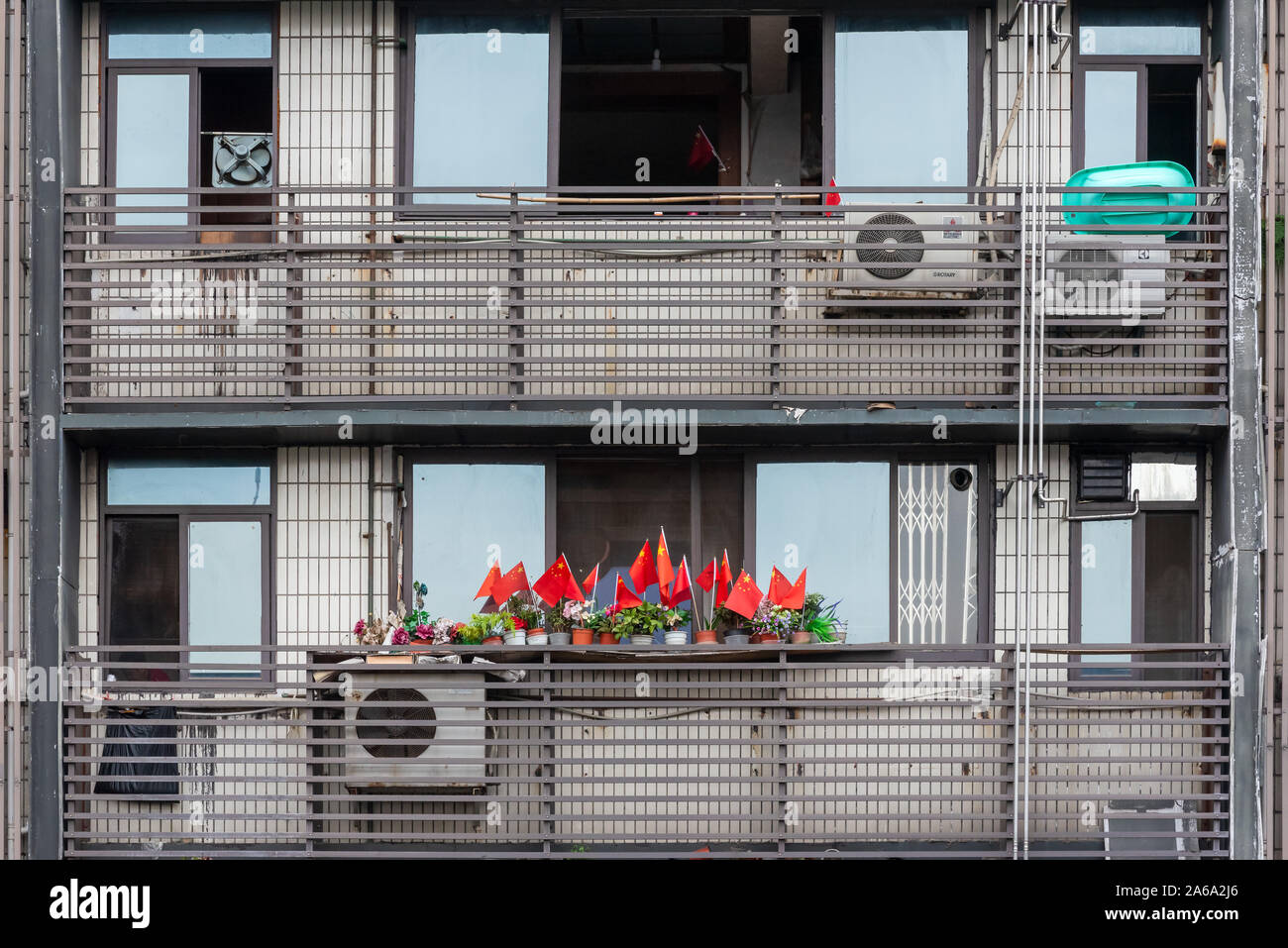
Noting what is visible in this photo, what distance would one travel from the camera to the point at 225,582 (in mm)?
12688

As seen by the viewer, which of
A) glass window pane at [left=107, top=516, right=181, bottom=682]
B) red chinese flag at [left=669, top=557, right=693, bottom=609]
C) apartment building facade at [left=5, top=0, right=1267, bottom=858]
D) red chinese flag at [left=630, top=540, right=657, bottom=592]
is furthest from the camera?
glass window pane at [left=107, top=516, right=181, bottom=682]

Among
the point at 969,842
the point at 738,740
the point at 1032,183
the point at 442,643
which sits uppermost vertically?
the point at 1032,183

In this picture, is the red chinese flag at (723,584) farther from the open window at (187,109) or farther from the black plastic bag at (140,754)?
the open window at (187,109)

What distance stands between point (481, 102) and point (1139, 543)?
21.3 feet

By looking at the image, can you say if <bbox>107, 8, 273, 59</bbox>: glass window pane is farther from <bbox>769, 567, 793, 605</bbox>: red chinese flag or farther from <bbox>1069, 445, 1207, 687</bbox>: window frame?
<bbox>1069, 445, 1207, 687</bbox>: window frame

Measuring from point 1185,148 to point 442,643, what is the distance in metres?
7.33

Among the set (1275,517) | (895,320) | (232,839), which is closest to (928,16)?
(895,320)

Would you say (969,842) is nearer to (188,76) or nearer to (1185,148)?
(1185,148)

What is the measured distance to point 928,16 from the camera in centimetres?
1290

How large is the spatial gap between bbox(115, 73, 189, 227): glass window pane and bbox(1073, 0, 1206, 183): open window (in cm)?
740

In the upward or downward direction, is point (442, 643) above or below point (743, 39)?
below

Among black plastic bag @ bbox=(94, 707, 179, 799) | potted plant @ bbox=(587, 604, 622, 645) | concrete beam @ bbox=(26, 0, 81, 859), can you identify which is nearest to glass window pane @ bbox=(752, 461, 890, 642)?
potted plant @ bbox=(587, 604, 622, 645)

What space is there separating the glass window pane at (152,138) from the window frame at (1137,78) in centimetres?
735

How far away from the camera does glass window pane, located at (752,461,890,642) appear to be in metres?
12.6
